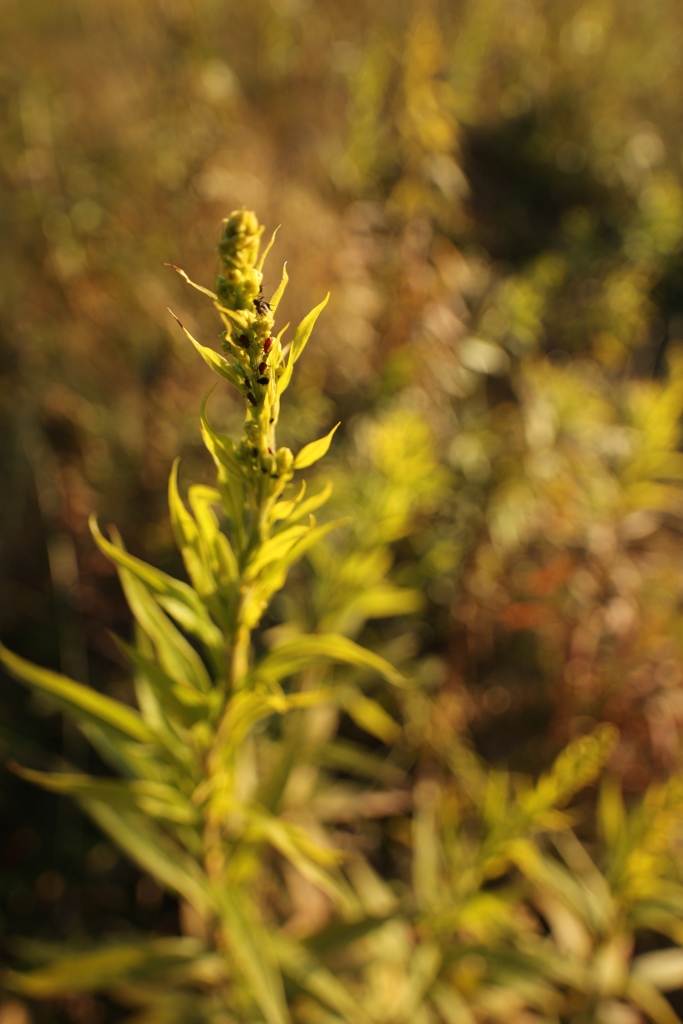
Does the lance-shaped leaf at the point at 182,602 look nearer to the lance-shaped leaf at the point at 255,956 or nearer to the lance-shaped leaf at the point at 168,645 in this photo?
the lance-shaped leaf at the point at 168,645

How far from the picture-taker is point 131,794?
91 cm

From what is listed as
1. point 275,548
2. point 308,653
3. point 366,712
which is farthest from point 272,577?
point 366,712

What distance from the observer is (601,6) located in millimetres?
4086

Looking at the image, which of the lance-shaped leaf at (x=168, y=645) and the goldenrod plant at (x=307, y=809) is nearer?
the goldenrod plant at (x=307, y=809)

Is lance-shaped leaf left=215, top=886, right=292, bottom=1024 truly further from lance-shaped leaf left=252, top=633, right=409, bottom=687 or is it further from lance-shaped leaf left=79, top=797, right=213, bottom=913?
lance-shaped leaf left=252, top=633, right=409, bottom=687

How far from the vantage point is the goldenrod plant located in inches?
26.9

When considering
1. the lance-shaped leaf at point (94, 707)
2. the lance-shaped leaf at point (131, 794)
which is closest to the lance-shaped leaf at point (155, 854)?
the lance-shaped leaf at point (131, 794)

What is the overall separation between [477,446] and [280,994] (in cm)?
159

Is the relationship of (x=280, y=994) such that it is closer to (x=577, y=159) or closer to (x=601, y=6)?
(x=577, y=159)

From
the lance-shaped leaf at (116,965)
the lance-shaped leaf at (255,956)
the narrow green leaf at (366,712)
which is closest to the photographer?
the lance-shaped leaf at (255,956)

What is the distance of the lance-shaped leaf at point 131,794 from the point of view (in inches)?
34.3

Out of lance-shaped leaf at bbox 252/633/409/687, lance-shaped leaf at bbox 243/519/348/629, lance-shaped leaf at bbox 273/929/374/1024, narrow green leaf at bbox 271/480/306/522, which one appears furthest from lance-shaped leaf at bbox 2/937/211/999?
narrow green leaf at bbox 271/480/306/522

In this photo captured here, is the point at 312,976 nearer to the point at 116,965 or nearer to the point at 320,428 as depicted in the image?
the point at 116,965

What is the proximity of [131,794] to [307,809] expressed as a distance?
0.92 meters
